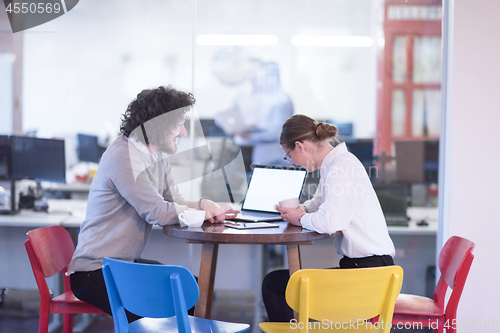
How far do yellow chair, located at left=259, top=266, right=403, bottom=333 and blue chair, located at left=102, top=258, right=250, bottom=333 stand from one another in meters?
0.32

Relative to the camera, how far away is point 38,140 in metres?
2.91

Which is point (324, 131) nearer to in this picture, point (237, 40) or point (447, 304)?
point (447, 304)

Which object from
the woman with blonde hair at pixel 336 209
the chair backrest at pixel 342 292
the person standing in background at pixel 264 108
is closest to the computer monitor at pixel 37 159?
the person standing in background at pixel 264 108

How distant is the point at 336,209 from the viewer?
1.74 metres

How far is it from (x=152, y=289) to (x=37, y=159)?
1.98m

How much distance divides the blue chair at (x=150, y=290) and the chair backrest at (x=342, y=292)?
1.06 ft

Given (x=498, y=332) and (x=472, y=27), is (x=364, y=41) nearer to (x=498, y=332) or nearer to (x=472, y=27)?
(x=472, y=27)

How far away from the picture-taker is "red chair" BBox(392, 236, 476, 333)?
1.75 meters

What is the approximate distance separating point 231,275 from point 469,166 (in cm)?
165

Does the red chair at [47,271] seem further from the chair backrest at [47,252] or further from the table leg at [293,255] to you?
the table leg at [293,255]

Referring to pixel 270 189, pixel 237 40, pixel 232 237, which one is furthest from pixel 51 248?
pixel 237 40

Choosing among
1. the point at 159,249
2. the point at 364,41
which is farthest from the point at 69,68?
the point at 364,41

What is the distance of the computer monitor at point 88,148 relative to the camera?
10.7ft

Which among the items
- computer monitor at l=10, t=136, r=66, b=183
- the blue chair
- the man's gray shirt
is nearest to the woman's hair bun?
the man's gray shirt
